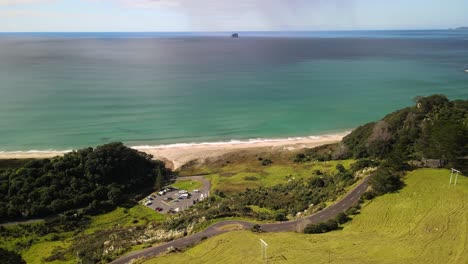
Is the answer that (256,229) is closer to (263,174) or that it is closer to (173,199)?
(173,199)

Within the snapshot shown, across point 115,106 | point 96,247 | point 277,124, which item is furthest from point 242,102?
point 96,247

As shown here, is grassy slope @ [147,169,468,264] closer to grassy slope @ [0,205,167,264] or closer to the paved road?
the paved road

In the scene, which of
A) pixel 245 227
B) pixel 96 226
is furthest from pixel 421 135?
pixel 96 226

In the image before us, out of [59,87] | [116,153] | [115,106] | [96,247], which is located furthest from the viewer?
[59,87]

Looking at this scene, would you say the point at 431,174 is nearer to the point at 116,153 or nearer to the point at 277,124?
the point at 116,153

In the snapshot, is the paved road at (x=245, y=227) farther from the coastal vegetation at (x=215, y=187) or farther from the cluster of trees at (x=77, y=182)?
the cluster of trees at (x=77, y=182)

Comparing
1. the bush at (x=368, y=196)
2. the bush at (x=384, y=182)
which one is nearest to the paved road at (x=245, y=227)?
the bush at (x=368, y=196)
